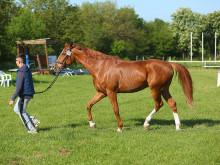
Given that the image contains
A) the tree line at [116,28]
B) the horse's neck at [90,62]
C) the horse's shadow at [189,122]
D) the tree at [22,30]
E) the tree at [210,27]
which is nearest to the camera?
the horse's neck at [90,62]

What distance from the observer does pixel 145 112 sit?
34.6 ft

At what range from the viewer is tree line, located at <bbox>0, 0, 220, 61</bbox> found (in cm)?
5062

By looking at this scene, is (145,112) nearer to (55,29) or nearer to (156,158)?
(156,158)

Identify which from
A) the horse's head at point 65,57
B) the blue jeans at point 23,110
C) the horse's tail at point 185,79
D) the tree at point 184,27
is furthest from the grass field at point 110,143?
the tree at point 184,27

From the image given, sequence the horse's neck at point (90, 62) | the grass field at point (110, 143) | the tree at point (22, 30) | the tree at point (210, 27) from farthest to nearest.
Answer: the tree at point (210, 27), the tree at point (22, 30), the horse's neck at point (90, 62), the grass field at point (110, 143)

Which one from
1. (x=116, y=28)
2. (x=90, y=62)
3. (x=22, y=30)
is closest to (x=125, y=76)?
(x=90, y=62)

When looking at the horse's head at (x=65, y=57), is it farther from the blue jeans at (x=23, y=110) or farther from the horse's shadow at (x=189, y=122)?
the horse's shadow at (x=189, y=122)

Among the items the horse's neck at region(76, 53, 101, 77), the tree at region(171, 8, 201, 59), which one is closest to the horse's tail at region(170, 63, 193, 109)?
the horse's neck at region(76, 53, 101, 77)

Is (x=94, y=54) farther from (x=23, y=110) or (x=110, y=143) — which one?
(x=110, y=143)

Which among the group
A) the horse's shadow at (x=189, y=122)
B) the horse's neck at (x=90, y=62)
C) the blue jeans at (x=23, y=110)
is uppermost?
the horse's neck at (x=90, y=62)

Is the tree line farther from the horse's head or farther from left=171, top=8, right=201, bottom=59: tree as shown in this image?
the horse's head

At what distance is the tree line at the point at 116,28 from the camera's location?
5062cm

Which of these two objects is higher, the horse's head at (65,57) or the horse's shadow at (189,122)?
the horse's head at (65,57)

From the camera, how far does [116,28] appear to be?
6888 centimetres
